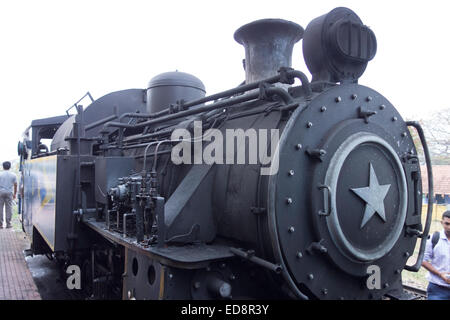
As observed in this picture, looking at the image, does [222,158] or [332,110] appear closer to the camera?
[332,110]

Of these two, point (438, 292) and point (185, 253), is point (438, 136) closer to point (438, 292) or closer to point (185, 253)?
point (438, 292)

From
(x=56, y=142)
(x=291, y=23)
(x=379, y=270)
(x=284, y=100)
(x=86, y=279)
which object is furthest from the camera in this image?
(x=56, y=142)

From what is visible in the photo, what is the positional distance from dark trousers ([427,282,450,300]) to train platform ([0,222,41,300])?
406cm

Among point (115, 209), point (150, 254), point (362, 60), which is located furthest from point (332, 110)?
point (115, 209)

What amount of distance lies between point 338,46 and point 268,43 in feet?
2.42

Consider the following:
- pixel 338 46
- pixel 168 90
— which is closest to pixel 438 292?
pixel 338 46

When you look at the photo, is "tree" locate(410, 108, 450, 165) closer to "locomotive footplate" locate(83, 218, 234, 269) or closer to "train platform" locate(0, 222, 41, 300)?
"train platform" locate(0, 222, 41, 300)

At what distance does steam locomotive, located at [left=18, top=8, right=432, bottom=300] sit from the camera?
7.60 feet

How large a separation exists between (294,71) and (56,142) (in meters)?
4.56

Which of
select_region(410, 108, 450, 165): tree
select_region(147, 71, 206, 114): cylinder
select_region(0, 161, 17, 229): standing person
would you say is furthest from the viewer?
select_region(410, 108, 450, 165): tree

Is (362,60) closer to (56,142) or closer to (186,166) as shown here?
(186,166)

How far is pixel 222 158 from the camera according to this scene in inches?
108

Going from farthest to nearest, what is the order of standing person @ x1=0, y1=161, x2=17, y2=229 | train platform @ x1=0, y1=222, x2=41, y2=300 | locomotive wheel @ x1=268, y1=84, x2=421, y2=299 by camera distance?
standing person @ x1=0, y1=161, x2=17, y2=229 < train platform @ x1=0, y1=222, x2=41, y2=300 < locomotive wheel @ x1=268, y1=84, x2=421, y2=299

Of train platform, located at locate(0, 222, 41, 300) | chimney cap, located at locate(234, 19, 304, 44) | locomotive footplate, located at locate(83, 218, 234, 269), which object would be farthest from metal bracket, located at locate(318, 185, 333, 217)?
train platform, located at locate(0, 222, 41, 300)
